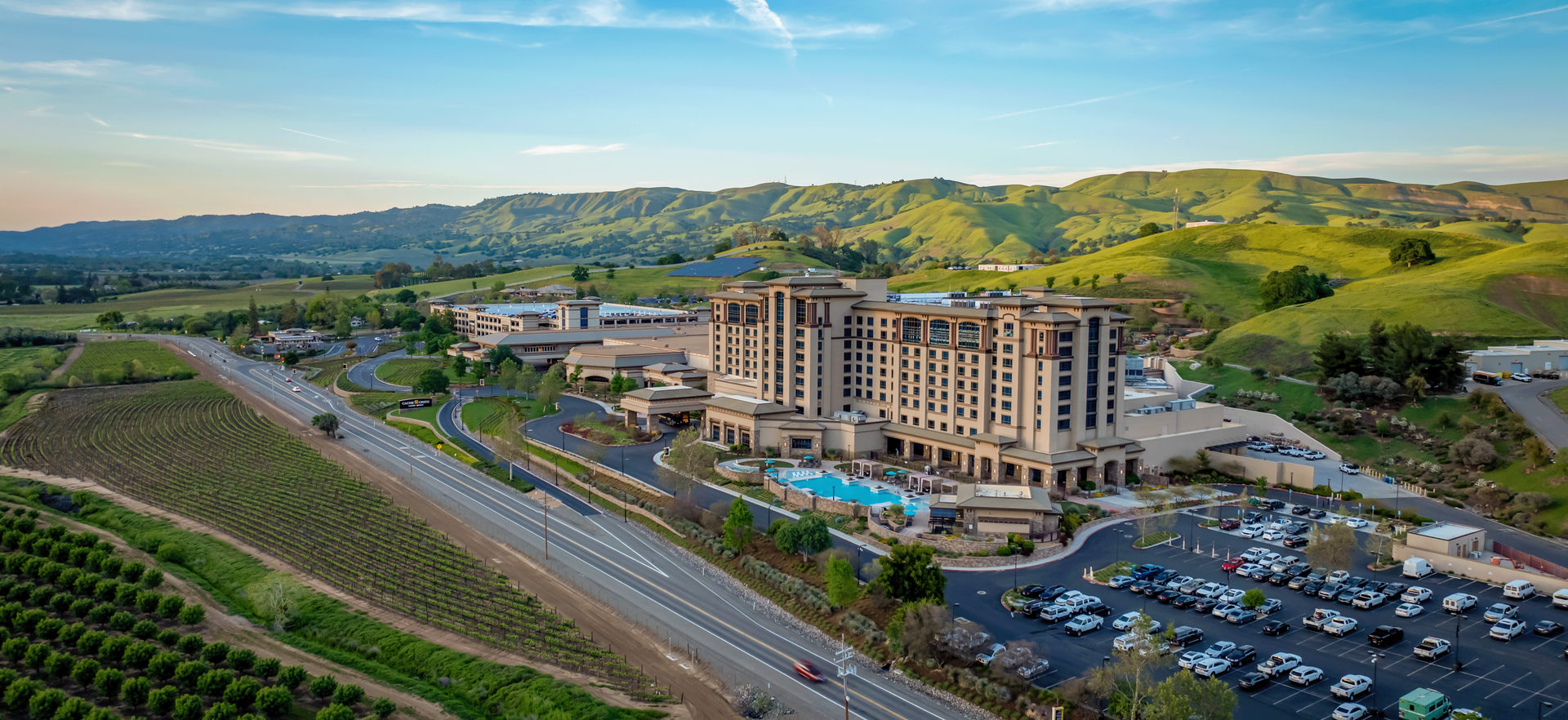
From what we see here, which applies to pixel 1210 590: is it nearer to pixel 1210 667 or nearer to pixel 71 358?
pixel 1210 667

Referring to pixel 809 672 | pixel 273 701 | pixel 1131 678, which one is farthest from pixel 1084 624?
pixel 273 701

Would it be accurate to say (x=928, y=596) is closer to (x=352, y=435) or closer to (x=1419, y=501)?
(x=1419, y=501)

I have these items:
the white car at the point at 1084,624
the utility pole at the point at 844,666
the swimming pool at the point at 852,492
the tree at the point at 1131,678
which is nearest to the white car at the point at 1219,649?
the tree at the point at 1131,678

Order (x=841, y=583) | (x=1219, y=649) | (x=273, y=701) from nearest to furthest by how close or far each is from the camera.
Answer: (x=273, y=701)
(x=1219, y=649)
(x=841, y=583)

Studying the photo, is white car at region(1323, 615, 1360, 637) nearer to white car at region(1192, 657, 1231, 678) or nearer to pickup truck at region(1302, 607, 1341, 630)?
pickup truck at region(1302, 607, 1341, 630)

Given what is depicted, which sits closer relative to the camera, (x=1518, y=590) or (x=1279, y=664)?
(x=1279, y=664)

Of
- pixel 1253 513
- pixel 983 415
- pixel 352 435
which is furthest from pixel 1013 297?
pixel 352 435
